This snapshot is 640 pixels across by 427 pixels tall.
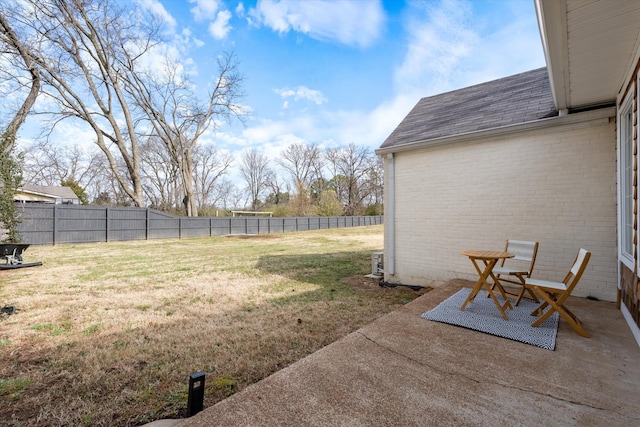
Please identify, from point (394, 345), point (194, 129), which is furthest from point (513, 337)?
point (194, 129)

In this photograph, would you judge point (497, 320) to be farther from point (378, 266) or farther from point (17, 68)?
point (17, 68)

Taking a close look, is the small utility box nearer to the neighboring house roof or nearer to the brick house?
the brick house

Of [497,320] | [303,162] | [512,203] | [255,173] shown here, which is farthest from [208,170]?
[497,320]

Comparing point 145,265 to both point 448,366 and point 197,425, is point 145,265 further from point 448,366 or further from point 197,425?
point 448,366

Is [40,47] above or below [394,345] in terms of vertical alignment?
above

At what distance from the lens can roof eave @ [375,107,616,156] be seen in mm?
3768

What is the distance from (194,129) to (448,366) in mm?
25976

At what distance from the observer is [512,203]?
4.42 metres

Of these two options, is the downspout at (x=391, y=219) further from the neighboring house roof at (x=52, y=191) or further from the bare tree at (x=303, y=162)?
the bare tree at (x=303, y=162)

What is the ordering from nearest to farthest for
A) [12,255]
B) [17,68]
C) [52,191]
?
[12,255]
[17,68]
[52,191]

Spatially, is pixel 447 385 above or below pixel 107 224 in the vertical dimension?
below

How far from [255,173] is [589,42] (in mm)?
38115

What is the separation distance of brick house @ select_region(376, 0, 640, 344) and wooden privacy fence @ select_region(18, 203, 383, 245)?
10.8 m

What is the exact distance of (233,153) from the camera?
112 feet
